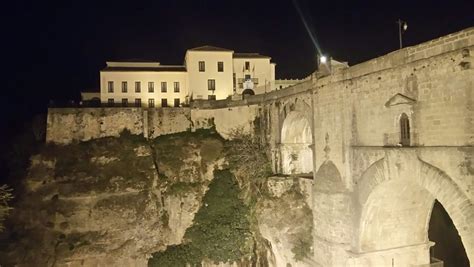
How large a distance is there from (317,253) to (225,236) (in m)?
6.09

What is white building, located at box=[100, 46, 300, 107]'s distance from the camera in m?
35.3

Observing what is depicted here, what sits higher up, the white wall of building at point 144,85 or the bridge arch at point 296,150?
the white wall of building at point 144,85

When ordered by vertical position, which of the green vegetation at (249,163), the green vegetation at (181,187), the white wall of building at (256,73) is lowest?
the green vegetation at (181,187)

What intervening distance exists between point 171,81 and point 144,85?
2.56m

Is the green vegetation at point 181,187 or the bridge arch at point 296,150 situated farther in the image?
the green vegetation at point 181,187

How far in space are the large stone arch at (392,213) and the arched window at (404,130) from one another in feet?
1.16

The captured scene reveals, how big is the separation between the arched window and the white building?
23.7 metres

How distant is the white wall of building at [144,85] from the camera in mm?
A: 35125

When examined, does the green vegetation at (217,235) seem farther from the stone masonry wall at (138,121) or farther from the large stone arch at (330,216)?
the stone masonry wall at (138,121)

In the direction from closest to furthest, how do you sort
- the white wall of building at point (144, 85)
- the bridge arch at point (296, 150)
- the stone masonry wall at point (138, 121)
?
the bridge arch at point (296, 150) < the stone masonry wall at point (138, 121) < the white wall of building at point (144, 85)

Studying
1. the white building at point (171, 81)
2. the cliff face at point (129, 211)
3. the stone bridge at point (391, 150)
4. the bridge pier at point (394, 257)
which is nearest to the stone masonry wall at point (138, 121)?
the cliff face at point (129, 211)

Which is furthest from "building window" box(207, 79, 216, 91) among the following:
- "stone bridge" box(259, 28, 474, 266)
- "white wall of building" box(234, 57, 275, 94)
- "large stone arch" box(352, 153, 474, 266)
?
"large stone arch" box(352, 153, 474, 266)

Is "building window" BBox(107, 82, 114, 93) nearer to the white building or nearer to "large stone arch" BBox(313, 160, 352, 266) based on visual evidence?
the white building

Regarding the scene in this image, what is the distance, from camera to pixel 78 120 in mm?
28062
